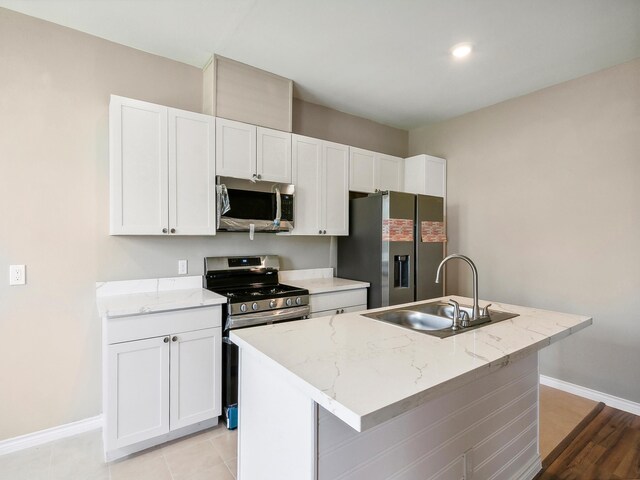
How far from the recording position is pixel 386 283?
3.04m

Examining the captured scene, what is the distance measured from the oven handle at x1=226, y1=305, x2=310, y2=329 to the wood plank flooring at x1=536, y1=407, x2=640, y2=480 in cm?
173

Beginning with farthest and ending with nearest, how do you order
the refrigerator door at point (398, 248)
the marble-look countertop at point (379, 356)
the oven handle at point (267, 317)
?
the refrigerator door at point (398, 248), the oven handle at point (267, 317), the marble-look countertop at point (379, 356)

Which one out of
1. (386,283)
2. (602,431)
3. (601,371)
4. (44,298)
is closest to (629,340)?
(601,371)

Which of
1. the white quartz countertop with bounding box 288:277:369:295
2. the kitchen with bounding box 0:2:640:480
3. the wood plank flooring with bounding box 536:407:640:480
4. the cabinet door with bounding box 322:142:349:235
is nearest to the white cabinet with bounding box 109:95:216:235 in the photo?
the kitchen with bounding box 0:2:640:480

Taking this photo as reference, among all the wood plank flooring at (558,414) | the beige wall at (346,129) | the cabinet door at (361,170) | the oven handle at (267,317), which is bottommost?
the wood plank flooring at (558,414)

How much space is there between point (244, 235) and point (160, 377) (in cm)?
132

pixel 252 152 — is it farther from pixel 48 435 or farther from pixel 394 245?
pixel 48 435

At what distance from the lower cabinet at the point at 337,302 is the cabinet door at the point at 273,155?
1.05 m

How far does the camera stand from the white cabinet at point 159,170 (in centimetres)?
220

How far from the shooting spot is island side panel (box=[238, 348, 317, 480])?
1.07m

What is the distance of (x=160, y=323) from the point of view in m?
2.08

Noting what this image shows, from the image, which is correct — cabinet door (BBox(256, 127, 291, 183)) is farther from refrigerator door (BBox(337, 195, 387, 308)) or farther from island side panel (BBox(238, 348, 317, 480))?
island side panel (BBox(238, 348, 317, 480))

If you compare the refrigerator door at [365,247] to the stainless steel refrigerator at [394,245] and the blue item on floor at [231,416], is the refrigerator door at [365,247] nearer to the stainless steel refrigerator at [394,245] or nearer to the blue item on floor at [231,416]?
the stainless steel refrigerator at [394,245]

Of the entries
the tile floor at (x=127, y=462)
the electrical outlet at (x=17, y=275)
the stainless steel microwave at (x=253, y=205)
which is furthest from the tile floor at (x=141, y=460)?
the stainless steel microwave at (x=253, y=205)
